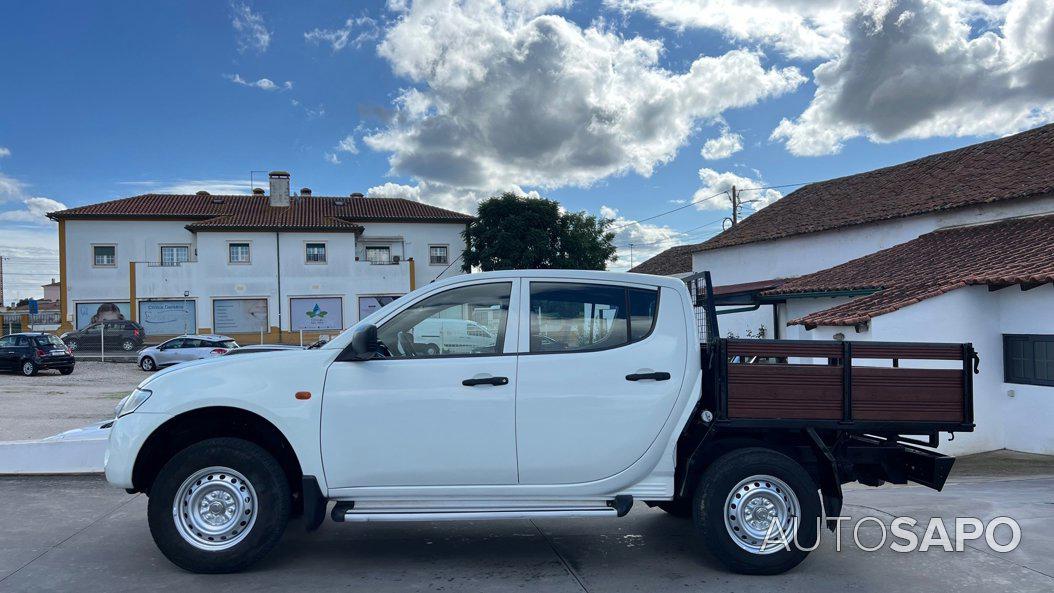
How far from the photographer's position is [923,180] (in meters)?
22.1

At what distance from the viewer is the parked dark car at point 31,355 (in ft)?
79.2

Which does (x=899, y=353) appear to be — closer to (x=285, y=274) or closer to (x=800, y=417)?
(x=800, y=417)

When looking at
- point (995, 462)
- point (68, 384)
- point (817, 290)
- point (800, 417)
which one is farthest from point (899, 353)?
point (68, 384)

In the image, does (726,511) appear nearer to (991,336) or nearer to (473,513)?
(473,513)

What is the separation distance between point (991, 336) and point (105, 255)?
42199 millimetres

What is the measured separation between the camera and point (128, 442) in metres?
4.76

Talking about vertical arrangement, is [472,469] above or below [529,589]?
above

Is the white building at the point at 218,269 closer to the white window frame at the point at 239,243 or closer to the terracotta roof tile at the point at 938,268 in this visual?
the white window frame at the point at 239,243

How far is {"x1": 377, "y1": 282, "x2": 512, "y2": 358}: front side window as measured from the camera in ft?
16.0

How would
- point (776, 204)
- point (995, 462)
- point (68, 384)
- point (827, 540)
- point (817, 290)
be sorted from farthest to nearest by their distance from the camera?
point (776, 204)
point (68, 384)
point (817, 290)
point (995, 462)
point (827, 540)

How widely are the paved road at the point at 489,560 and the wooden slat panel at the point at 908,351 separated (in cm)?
144

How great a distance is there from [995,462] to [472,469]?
881 cm

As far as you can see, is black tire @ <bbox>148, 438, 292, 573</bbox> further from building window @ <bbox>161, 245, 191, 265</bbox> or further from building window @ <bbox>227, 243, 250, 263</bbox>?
building window @ <bbox>161, 245, 191, 265</bbox>
